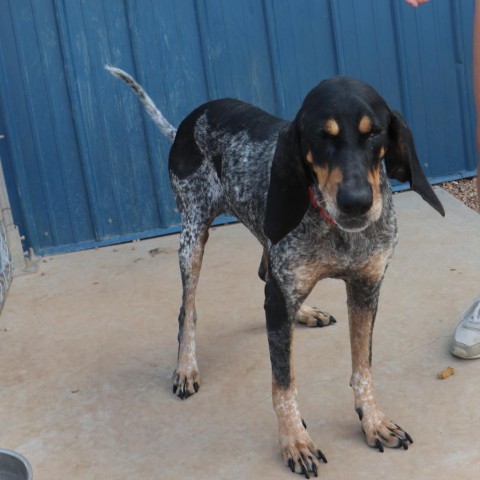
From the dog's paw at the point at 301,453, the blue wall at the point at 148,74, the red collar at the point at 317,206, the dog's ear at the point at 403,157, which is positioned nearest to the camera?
the dog's ear at the point at 403,157

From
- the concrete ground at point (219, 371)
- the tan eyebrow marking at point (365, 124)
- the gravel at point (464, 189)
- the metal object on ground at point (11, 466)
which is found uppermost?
the tan eyebrow marking at point (365, 124)

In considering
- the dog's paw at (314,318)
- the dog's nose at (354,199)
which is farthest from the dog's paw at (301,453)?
the dog's paw at (314,318)

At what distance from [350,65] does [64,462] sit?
3635 millimetres

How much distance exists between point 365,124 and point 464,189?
365 cm

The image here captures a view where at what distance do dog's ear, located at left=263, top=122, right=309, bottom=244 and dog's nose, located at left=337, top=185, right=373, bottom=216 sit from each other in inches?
10.3

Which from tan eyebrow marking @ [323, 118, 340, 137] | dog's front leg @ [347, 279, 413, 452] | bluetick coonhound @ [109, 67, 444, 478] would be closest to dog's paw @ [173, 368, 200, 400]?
bluetick coonhound @ [109, 67, 444, 478]

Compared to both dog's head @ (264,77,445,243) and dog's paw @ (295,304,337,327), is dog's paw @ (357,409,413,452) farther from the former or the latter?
dog's paw @ (295,304,337,327)

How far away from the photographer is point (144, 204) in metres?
5.86

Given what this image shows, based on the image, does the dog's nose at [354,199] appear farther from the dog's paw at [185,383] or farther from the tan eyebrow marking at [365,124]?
the dog's paw at [185,383]

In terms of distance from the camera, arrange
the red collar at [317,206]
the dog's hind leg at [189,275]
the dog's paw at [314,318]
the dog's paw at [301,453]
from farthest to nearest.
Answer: the dog's paw at [314,318], the dog's hind leg at [189,275], the dog's paw at [301,453], the red collar at [317,206]

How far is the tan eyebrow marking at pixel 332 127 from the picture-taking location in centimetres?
258

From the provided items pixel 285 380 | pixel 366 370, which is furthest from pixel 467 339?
pixel 285 380

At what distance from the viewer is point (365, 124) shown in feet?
8.46

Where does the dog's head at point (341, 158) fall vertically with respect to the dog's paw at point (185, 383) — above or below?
above
